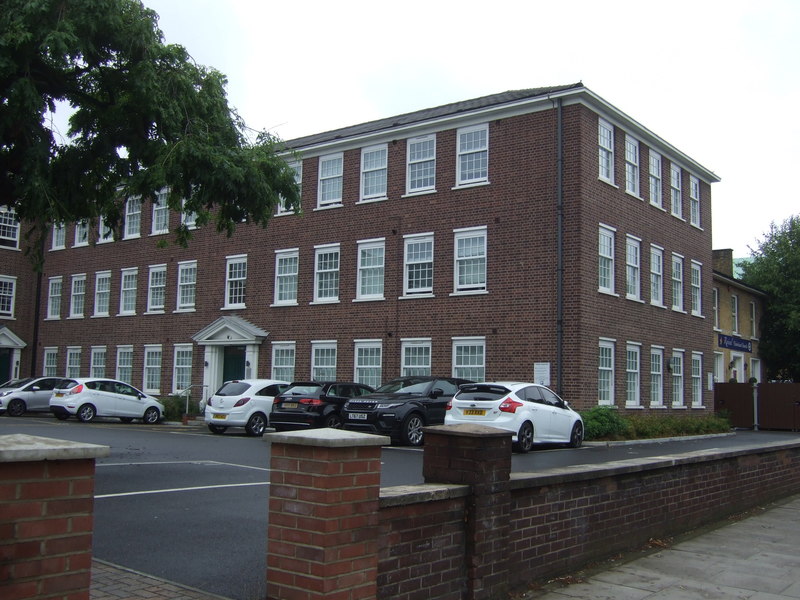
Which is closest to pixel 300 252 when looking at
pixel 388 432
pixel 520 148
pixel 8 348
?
pixel 520 148

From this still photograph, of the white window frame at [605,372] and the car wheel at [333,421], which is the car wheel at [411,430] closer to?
the car wheel at [333,421]

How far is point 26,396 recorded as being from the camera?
29969 millimetres

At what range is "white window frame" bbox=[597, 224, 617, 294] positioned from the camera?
2486 cm

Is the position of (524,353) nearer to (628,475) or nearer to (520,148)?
(520,148)

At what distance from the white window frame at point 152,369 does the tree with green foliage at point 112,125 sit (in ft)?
64.4

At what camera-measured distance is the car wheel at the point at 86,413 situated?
88.3 feet

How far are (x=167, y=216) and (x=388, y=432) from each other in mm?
19121

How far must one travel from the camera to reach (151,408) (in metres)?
28.8

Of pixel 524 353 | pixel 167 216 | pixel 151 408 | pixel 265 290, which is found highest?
pixel 167 216

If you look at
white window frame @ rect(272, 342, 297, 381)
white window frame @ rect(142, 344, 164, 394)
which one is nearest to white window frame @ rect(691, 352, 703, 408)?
white window frame @ rect(272, 342, 297, 381)

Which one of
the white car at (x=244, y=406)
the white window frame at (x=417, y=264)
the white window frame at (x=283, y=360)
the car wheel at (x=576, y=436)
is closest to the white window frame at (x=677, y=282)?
the white window frame at (x=417, y=264)

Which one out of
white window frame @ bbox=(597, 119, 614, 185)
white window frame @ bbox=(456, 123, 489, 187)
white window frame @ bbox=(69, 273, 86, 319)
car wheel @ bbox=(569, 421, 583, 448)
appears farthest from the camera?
white window frame @ bbox=(69, 273, 86, 319)

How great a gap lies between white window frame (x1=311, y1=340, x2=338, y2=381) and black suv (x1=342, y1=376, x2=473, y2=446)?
7.50m

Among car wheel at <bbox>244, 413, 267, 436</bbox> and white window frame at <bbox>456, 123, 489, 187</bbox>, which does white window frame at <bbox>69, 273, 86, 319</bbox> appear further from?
white window frame at <bbox>456, 123, 489, 187</bbox>
